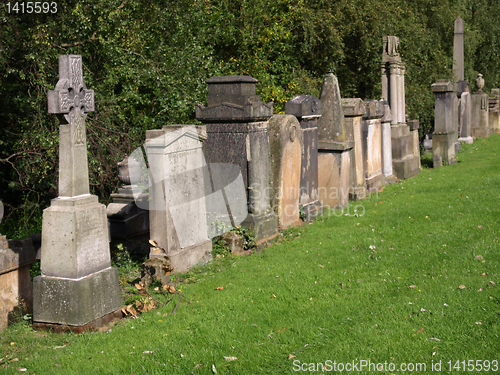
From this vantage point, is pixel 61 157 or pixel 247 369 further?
pixel 61 157

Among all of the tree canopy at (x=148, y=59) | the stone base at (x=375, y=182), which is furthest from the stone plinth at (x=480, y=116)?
the stone base at (x=375, y=182)

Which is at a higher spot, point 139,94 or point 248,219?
point 139,94

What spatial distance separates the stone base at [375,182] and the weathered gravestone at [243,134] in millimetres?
4051

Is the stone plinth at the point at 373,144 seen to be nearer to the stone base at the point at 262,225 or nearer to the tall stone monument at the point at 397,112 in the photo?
the tall stone monument at the point at 397,112

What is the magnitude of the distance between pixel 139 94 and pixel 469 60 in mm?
20647

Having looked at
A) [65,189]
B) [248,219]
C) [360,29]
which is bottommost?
[248,219]

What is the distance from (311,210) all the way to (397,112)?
5.90 metres

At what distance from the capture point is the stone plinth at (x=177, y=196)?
6.20m

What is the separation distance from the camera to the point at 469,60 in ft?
87.9

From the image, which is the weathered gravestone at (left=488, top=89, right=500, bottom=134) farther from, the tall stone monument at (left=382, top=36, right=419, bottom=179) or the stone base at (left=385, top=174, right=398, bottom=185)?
the stone base at (left=385, top=174, right=398, bottom=185)

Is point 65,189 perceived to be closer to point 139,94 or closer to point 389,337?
point 389,337

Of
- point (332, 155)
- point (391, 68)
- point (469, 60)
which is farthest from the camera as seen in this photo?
point (469, 60)

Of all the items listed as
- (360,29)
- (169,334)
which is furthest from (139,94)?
(360,29)
